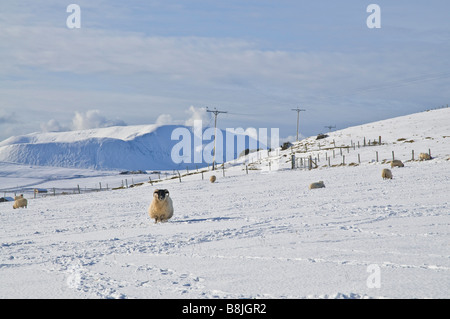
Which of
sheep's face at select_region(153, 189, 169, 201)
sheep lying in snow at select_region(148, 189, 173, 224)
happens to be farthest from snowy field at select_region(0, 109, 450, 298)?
sheep's face at select_region(153, 189, 169, 201)

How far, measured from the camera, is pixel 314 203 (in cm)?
1977

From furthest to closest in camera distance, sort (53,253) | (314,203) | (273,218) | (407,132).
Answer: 1. (407,132)
2. (314,203)
3. (273,218)
4. (53,253)

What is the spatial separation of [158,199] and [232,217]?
9.25 ft

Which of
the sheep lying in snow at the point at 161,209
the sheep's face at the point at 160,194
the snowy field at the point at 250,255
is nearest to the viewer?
the snowy field at the point at 250,255

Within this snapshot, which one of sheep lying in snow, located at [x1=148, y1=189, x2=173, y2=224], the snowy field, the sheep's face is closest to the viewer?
the snowy field

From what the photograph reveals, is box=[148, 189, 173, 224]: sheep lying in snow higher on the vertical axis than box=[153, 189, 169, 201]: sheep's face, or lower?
lower

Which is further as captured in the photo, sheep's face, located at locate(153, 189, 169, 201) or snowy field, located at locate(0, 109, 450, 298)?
sheep's face, located at locate(153, 189, 169, 201)

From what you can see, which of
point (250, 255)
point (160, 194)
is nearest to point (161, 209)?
point (160, 194)

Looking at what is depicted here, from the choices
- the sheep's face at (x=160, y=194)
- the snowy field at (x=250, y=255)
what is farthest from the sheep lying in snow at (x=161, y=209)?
the snowy field at (x=250, y=255)

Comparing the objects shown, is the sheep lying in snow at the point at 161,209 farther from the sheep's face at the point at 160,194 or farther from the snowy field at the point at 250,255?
the snowy field at the point at 250,255

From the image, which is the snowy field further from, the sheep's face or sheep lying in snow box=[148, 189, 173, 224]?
the sheep's face
